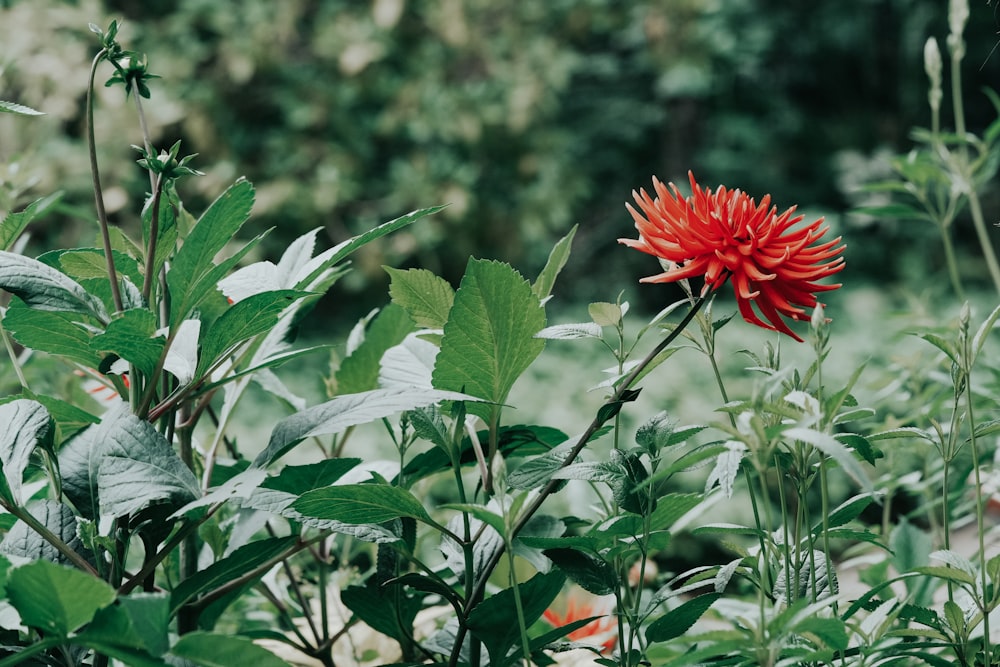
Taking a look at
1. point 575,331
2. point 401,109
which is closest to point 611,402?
point 575,331

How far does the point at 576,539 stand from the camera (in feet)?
1.49

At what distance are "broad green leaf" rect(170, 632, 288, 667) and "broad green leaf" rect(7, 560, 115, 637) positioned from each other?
0.03 m

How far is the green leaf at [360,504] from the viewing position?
16.7 inches

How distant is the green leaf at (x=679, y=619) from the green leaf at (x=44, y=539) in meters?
0.30

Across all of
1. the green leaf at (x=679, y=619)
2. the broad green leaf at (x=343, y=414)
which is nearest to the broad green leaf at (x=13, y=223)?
the broad green leaf at (x=343, y=414)

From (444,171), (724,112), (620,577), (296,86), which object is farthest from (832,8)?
(620,577)

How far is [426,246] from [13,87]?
1.36m

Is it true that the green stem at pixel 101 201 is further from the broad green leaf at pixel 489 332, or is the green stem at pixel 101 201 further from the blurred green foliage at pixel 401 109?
the blurred green foliage at pixel 401 109

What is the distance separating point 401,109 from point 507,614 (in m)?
2.99

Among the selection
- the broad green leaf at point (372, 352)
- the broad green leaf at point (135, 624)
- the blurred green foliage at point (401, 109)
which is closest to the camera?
the broad green leaf at point (135, 624)

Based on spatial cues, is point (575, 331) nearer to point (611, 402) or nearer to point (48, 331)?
point (611, 402)

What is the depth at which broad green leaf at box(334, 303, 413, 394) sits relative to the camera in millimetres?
612

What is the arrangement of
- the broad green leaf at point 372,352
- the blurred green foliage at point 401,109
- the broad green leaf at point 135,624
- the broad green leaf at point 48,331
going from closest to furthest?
the broad green leaf at point 135,624
the broad green leaf at point 48,331
the broad green leaf at point 372,352
the blurred green foliage at point 401,109

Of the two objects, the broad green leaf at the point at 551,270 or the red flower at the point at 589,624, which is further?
the red flower at the point at 589,624
